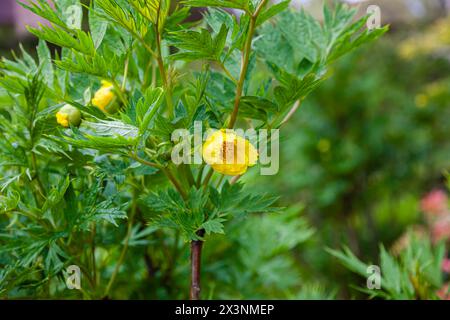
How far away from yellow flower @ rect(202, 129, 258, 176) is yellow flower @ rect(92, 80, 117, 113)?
148mm

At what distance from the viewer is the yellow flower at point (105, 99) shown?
554 mm

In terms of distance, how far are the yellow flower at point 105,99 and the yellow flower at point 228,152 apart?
5.8 inches

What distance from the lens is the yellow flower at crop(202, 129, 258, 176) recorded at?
457 millimetres

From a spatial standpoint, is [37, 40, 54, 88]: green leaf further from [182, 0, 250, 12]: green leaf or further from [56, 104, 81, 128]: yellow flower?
[182, 0, 250, 12]: green leaf

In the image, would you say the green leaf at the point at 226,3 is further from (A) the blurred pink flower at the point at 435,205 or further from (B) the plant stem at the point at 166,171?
(A) the blurred pink flower at the point at 435,205

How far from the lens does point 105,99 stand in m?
0.56

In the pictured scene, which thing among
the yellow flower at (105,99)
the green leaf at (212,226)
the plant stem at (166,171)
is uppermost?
the yellow flower at (105,99)

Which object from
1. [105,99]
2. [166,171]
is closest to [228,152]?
[166,171]

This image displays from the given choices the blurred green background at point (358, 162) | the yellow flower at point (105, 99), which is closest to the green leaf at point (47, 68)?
the yellow flower at point (105, 99)

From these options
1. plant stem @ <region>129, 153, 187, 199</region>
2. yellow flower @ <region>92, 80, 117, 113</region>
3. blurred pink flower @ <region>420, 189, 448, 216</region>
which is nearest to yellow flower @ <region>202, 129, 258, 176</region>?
plant stem @ <region>129, 153, 187, 199</region>

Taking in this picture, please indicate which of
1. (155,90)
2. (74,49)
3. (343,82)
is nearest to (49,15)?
(74,49)

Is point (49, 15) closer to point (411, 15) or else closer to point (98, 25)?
point (98, 25)

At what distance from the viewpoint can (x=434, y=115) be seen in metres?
2.38

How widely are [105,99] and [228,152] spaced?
177mm
